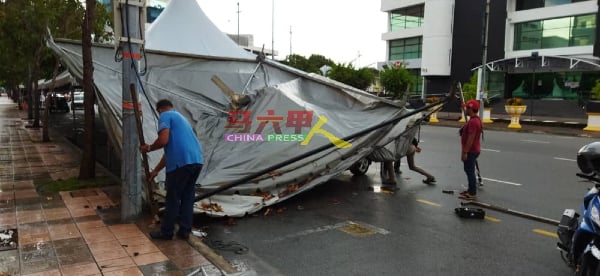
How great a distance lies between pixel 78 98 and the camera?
29.2 metres

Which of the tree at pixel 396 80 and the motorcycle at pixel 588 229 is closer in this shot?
the motorcycle at pixel 588 229

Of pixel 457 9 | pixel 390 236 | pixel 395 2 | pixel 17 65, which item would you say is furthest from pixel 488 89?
pixel 390 236

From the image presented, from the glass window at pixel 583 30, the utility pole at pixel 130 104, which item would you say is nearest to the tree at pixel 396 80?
the glass window at pixel 583 30

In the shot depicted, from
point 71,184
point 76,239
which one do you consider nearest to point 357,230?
point 76,239

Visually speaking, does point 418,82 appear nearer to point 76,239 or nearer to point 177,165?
point 177,165

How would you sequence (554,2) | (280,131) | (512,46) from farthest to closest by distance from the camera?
(512,46) → (554,2) → (280,131)

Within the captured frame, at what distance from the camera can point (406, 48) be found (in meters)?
47.5

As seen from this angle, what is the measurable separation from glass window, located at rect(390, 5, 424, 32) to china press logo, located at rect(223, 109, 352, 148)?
4178 cm

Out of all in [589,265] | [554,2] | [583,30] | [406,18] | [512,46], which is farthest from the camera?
[406,18]

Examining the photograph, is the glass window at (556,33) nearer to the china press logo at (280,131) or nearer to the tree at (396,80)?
the tree at (396,80)

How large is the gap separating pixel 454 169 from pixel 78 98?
2542cm

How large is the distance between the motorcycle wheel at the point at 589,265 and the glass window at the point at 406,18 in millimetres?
45731

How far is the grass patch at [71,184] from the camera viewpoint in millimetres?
7797

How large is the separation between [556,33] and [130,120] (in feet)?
115
